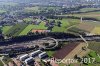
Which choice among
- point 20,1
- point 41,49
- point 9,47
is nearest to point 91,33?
point 41,49

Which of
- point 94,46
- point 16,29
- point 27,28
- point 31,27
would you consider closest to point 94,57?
point 94,46

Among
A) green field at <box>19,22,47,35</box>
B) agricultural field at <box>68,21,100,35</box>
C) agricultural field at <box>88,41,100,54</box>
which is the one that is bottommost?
agricultural field at <box>88,41,100,54</box>

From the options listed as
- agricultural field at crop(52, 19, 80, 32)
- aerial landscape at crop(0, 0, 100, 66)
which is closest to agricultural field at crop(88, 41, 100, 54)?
aerial landscape at crop(0, 0, 100, 66)

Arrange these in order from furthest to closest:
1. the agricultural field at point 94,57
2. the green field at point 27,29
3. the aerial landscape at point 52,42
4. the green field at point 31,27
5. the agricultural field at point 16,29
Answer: the green field at point 31,27, the agricultural field at point 16,29, the green field at point 27,29, the aerial landscape at point 52,42, the agricultural field at point 94,57

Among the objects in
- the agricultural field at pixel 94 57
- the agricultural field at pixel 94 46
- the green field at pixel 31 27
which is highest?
the green field at pixel 31 27

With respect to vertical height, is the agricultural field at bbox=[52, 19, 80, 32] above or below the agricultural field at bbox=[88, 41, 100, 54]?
above

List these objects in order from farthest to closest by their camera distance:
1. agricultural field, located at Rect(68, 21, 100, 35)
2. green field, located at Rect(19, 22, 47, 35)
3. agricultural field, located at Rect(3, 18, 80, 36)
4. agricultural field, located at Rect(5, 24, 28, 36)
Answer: green field, located at Rect(19, 22, 47, 35) → agricultural field, located at Rect(3, 18, 80, 36) → agricultural field, located at Rect(5, 24, 28, 36) → agricultural field, located at Rect(68, 21, 100, 35)

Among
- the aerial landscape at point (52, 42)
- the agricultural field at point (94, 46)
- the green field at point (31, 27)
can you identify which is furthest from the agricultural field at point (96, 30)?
the green field at point (31, 27)

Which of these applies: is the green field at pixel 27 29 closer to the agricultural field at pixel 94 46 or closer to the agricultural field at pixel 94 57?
the agricultural field at pixel 94 46

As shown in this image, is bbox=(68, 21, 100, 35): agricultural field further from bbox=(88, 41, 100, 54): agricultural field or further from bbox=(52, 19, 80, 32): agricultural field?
bbox=(88, 41, 100, 54): agricultural field

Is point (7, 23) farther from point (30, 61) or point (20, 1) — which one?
point (20, 1)

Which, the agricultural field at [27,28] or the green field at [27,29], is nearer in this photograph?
the green field at [27,29]
